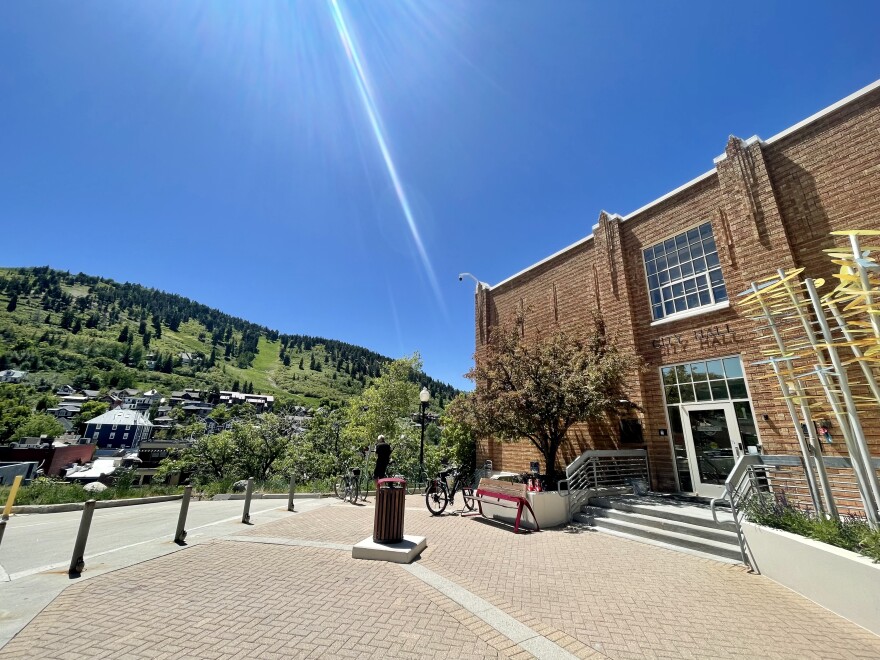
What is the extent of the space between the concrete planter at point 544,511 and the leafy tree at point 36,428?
88.5 meters

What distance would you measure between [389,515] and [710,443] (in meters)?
9.16

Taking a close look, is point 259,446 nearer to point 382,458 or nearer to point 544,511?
point 382,458

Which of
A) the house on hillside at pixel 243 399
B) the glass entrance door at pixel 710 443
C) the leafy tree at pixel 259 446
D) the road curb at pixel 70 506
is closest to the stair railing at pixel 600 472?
the glass entrance door at pixel 710 443

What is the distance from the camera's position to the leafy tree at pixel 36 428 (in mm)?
63053

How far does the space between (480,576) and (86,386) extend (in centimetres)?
17497

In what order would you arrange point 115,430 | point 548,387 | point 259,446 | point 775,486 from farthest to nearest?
point 115,430 < point 259,446 < point 548,387 < point 775,486

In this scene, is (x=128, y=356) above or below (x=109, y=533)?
above

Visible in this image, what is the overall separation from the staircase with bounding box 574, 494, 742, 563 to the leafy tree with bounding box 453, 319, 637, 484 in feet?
5.45

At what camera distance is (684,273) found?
38.6 feet

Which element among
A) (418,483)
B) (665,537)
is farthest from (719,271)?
(418,483)

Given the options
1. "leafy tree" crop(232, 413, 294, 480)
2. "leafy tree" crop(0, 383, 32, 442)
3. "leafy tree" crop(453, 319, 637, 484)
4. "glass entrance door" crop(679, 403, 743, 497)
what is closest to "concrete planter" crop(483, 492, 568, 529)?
"leafy tree" crop(453, 319, 637, 484)

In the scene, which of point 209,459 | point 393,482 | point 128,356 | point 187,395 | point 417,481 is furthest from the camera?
point 128,356

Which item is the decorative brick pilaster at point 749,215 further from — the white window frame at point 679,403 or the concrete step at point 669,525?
the concrete step at point 669,525

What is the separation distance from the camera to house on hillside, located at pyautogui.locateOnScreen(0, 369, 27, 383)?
371 ft
